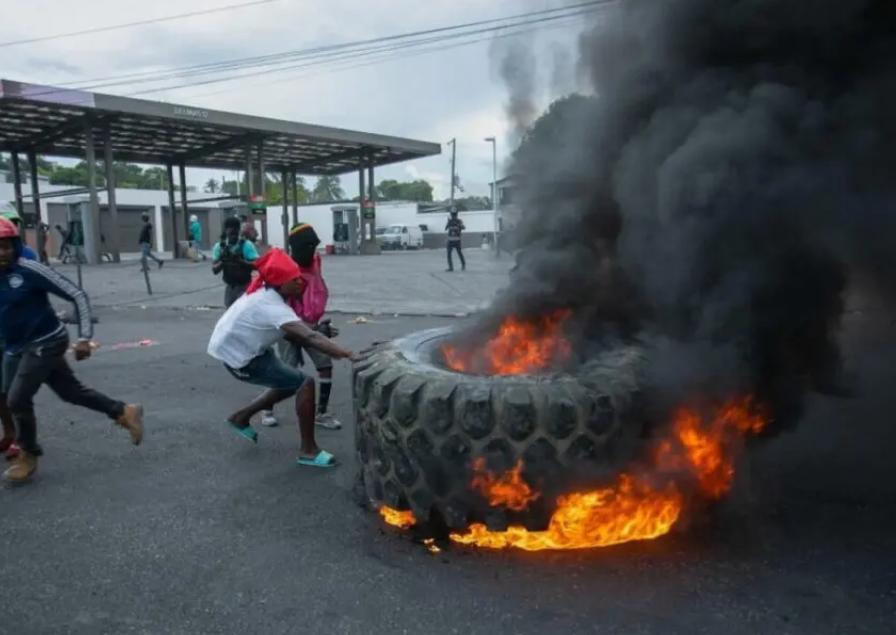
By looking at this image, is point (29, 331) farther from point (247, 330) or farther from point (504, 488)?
point (504, 488)

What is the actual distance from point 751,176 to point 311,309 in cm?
335

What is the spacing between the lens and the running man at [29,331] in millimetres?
4512

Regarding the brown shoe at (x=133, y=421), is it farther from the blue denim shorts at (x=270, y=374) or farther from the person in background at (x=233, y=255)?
the person in background at (x=233, y=255)

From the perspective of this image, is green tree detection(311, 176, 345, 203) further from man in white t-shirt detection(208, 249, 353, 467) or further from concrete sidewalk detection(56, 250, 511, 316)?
man in white t-shirt detection(208, 249, 353, 467)

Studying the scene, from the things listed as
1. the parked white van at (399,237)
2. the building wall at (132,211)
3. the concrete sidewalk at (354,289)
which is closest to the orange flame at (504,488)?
the concrete sidewalk at (354,289)

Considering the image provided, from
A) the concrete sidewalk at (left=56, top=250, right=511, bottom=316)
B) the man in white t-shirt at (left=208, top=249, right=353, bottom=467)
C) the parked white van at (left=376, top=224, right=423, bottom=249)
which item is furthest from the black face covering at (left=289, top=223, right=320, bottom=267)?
the parked white van at (left=376, top=224, right=423, bottom=249)

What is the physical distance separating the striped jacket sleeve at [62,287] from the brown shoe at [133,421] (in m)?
0.59

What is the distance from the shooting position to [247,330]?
4664 mm

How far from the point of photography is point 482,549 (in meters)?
3.33

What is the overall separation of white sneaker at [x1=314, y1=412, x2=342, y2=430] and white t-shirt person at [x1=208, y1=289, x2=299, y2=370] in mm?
1034

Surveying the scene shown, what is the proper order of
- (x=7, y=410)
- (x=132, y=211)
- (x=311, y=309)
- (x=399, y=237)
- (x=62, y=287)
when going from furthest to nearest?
(x=399, y=237) < (x=132, y=211) < (x=311, y=309) < (x=7, y=410) < (x=62, y=287)

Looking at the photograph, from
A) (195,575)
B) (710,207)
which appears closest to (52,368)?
(195,575)

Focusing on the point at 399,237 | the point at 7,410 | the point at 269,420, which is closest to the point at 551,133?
the point at 269,420

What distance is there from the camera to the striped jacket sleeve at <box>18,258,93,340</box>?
4.55 m
